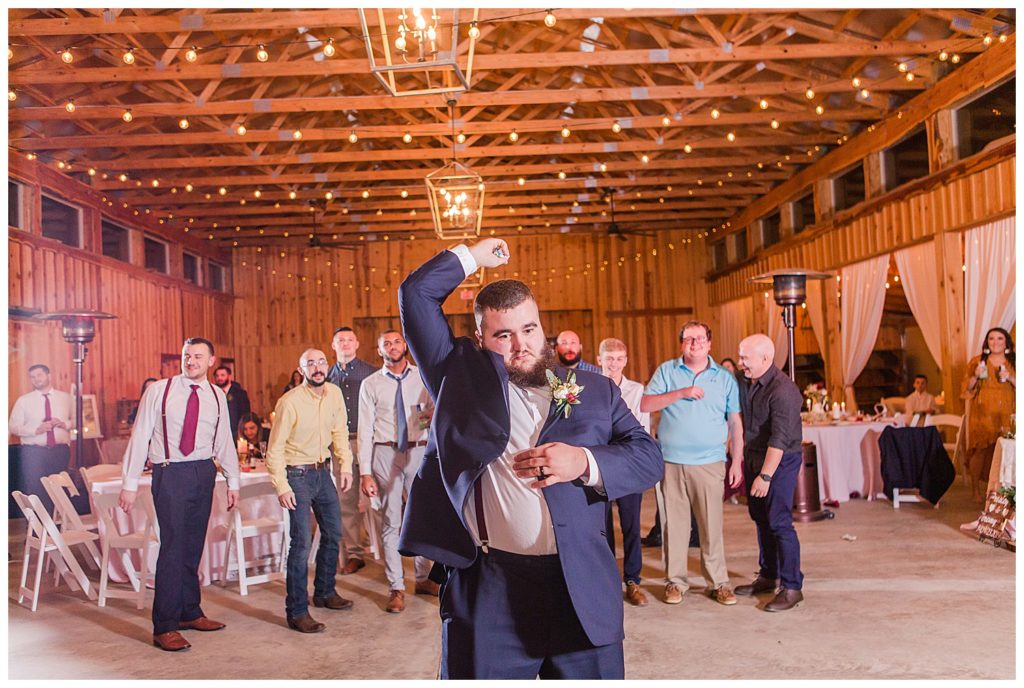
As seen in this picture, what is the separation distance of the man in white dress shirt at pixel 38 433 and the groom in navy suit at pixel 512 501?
6956 millimetres

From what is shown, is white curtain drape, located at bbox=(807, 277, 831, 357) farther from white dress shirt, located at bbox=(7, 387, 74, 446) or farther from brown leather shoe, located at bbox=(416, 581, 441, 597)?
white dress shirt, located at bbox=(7, 387, 74, 446)

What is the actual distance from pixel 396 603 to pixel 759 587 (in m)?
2.24

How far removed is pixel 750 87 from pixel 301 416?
6.34 metres

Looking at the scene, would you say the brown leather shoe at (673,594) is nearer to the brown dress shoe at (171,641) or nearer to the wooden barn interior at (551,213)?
the wooden barn interior at (551,213)

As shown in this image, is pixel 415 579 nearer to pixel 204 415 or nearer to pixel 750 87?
pixel 204 415

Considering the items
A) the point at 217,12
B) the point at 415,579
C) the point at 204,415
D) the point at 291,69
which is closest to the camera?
the point at 204,415

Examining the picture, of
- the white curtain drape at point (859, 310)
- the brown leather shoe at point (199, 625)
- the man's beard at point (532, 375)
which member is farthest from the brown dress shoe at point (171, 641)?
the white curtain drape at point (859, 310)

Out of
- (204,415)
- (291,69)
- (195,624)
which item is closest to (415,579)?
(195,624)

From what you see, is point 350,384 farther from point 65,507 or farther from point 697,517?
point 697,517

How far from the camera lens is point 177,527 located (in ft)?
15.3

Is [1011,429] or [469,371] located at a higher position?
[469,371]

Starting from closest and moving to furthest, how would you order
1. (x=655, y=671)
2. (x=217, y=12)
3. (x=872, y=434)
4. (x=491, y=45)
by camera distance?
(x=655, y=671)
(x=217, y=12)
(x=872, y=434)
(x=491, y=45)

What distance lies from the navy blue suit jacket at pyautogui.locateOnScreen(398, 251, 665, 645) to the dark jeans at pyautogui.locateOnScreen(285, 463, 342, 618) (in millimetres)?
2723

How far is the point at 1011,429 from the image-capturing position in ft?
22.6
